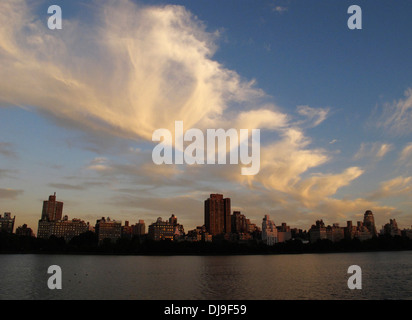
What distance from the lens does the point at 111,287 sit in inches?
2447

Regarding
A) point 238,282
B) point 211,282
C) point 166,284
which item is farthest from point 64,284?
point 238,282

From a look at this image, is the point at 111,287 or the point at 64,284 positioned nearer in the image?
the point at 111,287
